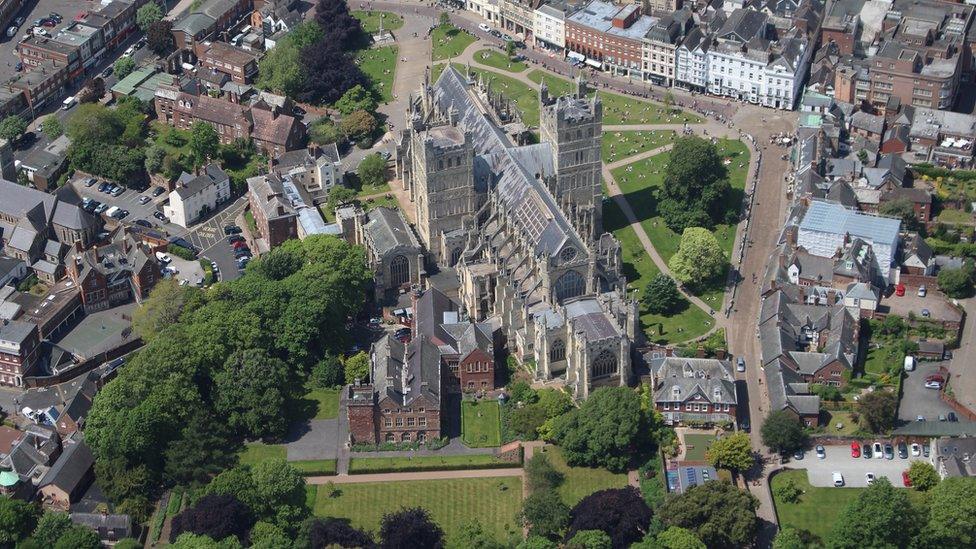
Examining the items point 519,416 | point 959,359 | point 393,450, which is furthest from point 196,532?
point 959,359

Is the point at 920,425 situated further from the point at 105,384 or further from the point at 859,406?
the point at 105,384

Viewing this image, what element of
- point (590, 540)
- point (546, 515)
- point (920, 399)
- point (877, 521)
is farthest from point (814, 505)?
point (546, 515)

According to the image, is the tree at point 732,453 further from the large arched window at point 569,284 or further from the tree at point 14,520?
the tree at point 14,520

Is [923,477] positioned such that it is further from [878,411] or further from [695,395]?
[695,395]

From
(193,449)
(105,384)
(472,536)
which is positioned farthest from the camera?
(105,384)

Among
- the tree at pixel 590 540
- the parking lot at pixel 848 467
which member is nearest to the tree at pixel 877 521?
the parking lot at pixel 848 467

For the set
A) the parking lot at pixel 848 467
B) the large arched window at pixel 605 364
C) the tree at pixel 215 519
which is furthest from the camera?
the large arched window at pixel 605 364
